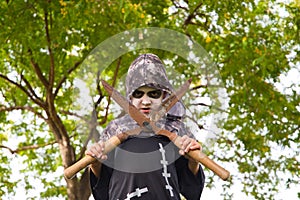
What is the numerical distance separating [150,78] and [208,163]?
26.1 inches

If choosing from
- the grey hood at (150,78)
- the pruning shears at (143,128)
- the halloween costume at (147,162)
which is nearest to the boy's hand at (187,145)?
the pruning shears at (143,128)

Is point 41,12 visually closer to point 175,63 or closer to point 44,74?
point 44,74

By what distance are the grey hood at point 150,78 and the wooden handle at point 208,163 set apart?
0.97ft

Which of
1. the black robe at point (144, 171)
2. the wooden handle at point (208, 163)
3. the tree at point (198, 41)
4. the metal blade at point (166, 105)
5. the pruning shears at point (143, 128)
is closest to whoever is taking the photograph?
the wooden handle at point (208, 163)

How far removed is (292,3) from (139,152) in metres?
7.25

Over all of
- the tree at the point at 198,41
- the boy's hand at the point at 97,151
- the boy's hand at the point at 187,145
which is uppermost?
the tree at the point at 198,41

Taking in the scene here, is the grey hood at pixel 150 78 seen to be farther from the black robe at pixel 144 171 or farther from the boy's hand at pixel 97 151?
the boy's hand at pixel 97 151

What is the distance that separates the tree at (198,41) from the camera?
27.9 feet

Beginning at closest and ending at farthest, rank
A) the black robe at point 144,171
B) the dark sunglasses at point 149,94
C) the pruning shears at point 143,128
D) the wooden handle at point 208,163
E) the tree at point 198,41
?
the wooden handle at point 208,163 → the pruning shears at point 143,128 → the black robe at point 144,171 → the dark sunglasses at point 149,94 → the tree at point 198,41

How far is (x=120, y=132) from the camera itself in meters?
3.27

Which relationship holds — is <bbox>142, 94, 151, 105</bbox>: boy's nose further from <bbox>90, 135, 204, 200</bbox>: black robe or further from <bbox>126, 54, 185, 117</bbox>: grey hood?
<bbox>90, 135, 204, 200</bbox>: black robe

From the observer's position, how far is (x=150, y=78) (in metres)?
3.41

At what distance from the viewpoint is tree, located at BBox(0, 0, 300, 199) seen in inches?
335

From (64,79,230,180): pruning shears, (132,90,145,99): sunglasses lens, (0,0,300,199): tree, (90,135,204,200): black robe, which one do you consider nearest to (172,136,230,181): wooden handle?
(64,79,230,180): pruning shears
